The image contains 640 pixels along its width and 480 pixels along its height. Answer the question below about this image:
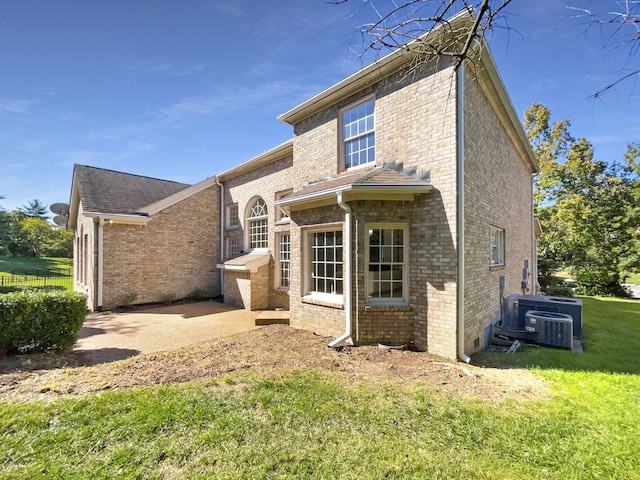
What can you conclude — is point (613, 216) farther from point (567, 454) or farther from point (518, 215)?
point (567, 454)

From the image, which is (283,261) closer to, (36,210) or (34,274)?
(34,274)

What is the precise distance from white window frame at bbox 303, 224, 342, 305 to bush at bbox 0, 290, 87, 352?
17.7ft

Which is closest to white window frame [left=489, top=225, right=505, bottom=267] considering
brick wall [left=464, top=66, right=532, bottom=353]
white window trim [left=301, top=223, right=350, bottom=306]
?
brick wall [left=464, top=66, right=532, bottom=353]

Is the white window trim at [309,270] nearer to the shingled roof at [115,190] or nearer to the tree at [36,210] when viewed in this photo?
the shingled roof at [115,190]

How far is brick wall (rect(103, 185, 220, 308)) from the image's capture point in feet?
38.4

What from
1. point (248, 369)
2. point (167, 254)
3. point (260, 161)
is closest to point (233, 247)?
point (167, 254)

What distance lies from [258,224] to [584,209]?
2290 cm

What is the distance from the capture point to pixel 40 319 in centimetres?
592

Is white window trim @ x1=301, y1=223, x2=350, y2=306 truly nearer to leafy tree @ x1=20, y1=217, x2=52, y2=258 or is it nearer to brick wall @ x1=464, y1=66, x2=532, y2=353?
brick wall @ x1=464, y1=66, x2=532, y2=353

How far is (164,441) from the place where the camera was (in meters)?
3.16

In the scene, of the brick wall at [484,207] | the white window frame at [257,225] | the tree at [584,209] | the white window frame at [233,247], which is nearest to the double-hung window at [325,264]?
the brick wall at [484,207]

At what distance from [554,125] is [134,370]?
1139 inches

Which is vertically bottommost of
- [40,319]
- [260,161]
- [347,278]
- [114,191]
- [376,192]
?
[40,319]

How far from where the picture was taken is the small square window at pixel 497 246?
859 centimetres
